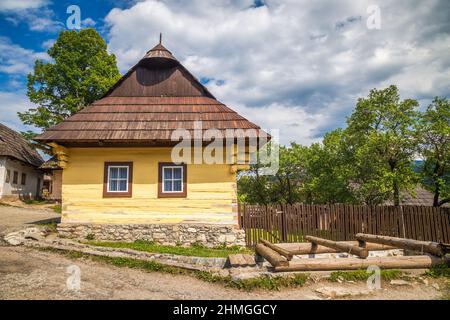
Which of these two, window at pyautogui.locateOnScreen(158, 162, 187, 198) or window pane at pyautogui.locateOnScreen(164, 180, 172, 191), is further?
window pane at pyautogui.locateOnScreen(164, 180, 172, 191)

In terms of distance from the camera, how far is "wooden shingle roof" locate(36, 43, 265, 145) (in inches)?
355

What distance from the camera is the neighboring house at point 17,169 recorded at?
64.7 feet

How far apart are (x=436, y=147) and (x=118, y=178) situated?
578 inches

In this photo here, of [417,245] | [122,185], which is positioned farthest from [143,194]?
[417,245]

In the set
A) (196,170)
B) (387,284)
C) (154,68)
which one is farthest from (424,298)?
(154,68)

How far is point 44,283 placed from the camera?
16.7ft

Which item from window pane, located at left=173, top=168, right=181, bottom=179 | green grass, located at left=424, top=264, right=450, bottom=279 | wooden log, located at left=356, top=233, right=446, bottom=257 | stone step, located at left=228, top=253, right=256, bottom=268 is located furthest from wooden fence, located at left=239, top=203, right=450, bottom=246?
green grass, located at left=424, top=264, right=450, bottom=279

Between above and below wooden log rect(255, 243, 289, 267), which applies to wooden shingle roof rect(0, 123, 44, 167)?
above

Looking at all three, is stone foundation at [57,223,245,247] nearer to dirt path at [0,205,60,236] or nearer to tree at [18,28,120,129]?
dirt path at [0,205,60,236]

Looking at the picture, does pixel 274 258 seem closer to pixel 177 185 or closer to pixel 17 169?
pixel 177 185

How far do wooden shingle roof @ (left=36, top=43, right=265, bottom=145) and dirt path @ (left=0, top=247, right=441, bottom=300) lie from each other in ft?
14.4

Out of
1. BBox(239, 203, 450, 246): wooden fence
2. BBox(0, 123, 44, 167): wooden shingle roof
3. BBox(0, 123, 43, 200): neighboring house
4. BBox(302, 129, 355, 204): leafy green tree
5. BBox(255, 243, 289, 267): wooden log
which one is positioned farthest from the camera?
BBox(0, 123, 44, 167): wooden shingle roof

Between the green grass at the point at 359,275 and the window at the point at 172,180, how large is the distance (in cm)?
557

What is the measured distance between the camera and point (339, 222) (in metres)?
10.4
